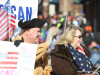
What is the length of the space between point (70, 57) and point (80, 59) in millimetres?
202

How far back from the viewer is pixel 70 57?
3.73 m

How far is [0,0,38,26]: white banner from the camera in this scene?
141 inches

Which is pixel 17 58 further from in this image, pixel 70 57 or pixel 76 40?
pixel 76 40

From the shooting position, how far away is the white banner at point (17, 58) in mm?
2727

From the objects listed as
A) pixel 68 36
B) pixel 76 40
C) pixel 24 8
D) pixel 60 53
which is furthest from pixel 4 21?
pixel 76 40

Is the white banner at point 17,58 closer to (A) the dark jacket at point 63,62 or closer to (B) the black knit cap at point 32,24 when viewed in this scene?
(B) the black knit cap at point 32,24

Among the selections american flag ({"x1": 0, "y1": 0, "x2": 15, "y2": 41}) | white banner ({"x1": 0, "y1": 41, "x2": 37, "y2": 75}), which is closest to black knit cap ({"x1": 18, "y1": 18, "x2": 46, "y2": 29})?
american flag ({"x1": 0, "y1": 0, "x2": 15, "y2": 41})

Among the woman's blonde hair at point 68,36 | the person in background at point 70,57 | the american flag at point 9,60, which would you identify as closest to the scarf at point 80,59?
the person in background at point 70,57

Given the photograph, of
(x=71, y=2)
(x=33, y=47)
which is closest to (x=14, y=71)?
(x=33, y=47)

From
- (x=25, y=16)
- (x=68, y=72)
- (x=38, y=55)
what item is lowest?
(x=68, y=72)

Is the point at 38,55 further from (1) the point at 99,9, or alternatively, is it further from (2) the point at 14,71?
(1) the point at 99,9

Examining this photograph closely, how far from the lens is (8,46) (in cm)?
273

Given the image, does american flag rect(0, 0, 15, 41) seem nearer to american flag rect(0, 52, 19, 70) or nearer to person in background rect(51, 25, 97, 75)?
american flag rect(0, 52, 19, 70)

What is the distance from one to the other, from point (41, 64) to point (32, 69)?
0.45 m
